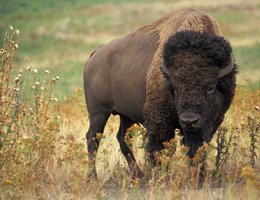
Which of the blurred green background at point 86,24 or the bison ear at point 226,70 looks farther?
the blurred green background at point 86,24

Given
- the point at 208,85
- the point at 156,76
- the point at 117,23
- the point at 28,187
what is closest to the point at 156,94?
the point at 156,76

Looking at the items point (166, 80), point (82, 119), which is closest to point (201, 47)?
point (166, 80)

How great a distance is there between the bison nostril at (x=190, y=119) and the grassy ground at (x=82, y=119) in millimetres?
267

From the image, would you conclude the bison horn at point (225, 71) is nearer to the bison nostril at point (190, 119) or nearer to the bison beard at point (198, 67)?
the bison beard at point (198, 67)

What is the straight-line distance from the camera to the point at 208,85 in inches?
311

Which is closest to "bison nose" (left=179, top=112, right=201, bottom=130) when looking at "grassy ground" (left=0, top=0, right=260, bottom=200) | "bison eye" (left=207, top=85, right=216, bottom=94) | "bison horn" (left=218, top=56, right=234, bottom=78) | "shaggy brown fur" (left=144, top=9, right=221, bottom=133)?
"grassy ground" (left=0, top=0, right=260, bottom=200)

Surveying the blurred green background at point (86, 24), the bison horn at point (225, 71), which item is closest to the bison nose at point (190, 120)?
the bison horn at point (225, 71)

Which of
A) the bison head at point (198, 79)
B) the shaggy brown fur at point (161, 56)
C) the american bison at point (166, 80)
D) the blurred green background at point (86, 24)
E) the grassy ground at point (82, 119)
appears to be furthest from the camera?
the blurred green background at point (86, 24)

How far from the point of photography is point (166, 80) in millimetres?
8336

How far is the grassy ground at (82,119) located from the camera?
6.96 m

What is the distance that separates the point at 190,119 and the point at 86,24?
43760 mm

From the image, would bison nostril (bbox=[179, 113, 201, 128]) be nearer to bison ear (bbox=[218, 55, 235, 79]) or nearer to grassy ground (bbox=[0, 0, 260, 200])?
grassy ground (bbox=[0, 0, 260, 200])

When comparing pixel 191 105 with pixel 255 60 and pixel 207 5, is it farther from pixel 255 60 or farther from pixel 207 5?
pixel 207 5

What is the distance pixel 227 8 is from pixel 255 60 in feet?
66.2
